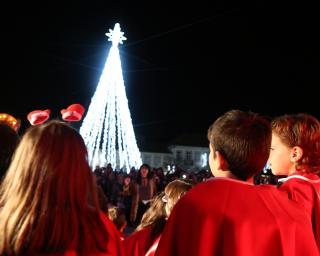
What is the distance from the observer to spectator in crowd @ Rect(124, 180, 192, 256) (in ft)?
11.3

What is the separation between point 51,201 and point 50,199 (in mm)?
11

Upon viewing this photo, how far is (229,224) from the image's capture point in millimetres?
2139

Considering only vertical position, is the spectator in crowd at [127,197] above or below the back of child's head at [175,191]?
below

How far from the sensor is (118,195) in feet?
41.6

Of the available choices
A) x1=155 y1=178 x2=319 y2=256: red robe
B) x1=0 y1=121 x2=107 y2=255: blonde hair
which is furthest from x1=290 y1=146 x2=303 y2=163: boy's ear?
x1=0 y1=121 x2=107 y2=255: blonde hair

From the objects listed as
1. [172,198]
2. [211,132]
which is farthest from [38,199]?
[172,198]

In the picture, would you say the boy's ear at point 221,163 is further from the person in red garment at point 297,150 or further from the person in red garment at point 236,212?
the person in red garment at point 297,150

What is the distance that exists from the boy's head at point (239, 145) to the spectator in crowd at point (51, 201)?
78 centimetres

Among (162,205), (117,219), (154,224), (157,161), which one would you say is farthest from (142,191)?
(157,161)

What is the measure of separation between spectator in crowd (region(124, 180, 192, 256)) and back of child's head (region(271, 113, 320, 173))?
117 centimetres

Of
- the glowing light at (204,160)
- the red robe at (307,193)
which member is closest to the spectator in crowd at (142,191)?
the red robe at (307,193)

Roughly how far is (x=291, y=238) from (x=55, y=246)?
129cm

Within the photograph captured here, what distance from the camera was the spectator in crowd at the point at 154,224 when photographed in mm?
3453

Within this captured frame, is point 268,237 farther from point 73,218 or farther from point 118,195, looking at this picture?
point 118,195
